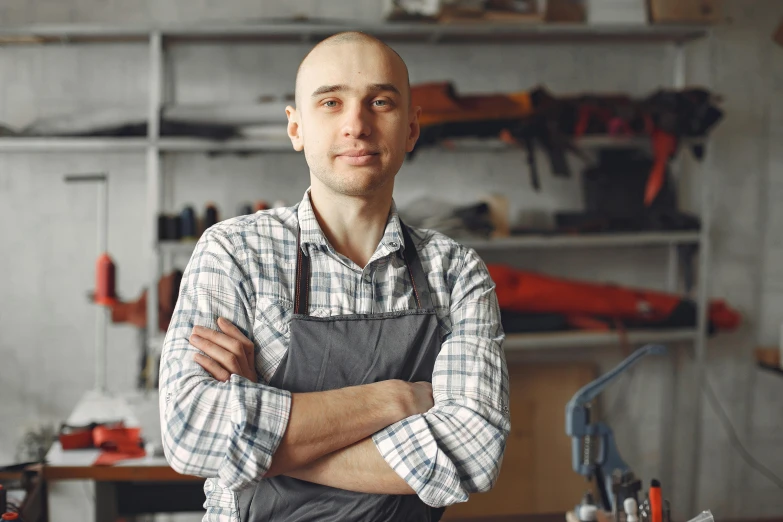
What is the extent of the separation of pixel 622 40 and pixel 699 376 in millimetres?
1593

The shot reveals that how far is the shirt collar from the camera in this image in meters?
1.45

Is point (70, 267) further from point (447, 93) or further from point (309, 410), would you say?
point (309, 410)

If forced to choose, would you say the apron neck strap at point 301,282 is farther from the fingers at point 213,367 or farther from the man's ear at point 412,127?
the man's ear at point 412,127

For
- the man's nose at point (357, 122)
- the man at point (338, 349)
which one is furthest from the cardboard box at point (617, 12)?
the man's nose at point (357, 122)

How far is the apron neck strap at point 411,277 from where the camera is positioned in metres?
1.41

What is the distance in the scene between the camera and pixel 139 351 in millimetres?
3520

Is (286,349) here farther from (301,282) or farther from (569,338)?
(569,338)

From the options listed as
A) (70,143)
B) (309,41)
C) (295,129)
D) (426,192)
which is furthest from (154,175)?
(295,129)

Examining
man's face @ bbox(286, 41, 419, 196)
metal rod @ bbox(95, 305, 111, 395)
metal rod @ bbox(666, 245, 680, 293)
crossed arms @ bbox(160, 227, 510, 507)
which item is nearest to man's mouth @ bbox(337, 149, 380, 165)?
man's face @ bbox(286, 41, 419, 196)

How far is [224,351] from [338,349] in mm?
203

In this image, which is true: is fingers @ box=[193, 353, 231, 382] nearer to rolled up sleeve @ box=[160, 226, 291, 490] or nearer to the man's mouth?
rolled up sleeve @ box=[160, 226, 291, 490]

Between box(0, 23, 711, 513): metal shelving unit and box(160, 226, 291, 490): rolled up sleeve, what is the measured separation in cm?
179

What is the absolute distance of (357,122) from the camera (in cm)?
140

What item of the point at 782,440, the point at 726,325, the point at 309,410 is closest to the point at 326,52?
the point at 309,410
